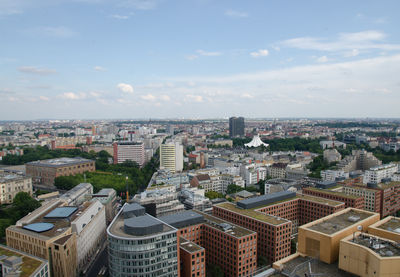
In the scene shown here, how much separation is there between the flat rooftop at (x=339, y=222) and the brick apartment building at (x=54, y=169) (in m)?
54.3

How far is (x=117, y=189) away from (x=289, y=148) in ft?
232

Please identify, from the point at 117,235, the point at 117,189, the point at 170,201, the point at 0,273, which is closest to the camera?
the point at 117,235

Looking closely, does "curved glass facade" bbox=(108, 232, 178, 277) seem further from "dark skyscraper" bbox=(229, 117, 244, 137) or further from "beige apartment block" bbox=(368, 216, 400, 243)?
"dark skyscraper" bbox=(229, 117, 244, 137)

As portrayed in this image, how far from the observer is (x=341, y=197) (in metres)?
39.1

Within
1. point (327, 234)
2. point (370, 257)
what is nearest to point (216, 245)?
point (327, 234)

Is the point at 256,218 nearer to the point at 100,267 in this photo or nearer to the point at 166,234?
the point at 166,234

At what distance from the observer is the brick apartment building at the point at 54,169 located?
6256 centimetres

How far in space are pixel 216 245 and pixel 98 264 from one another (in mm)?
12676

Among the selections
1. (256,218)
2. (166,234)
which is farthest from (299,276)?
(256,218)

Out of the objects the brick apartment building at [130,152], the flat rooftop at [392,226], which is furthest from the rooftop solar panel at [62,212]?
the brick apartment building at [130,152]

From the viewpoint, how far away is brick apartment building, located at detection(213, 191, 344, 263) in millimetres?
28438

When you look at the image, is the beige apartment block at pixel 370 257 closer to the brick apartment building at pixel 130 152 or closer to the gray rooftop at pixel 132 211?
the gray rooftop at pixel 132 211

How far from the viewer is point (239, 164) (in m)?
71.3

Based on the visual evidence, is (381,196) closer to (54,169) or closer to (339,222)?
(339,222)
